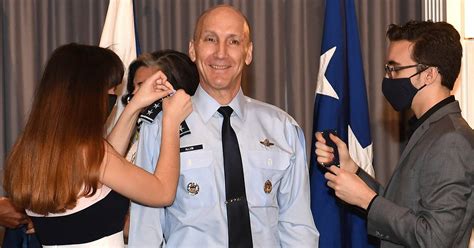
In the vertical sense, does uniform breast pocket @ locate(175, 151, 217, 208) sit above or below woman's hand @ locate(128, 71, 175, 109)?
below

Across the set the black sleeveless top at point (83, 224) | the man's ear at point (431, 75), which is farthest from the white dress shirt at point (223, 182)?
the man's ear at point (431, 75)

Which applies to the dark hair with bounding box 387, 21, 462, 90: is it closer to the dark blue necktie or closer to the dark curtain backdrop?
the dark blue necktie

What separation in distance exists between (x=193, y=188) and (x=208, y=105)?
0.34m

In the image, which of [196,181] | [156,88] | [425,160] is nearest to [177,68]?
[156,88]

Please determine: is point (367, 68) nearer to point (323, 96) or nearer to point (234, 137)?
point (323, 96)

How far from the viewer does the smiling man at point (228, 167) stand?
8.45 ft

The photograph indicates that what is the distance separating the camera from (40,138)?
2383 mm

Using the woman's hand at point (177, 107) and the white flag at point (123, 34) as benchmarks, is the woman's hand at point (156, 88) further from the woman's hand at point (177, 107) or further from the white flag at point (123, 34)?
the white flag at point (123, 34)

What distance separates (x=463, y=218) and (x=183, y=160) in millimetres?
1042

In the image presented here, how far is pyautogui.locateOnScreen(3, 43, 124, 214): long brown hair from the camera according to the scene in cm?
235

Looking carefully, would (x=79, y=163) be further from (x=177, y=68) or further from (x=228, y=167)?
(x=177, y=68)

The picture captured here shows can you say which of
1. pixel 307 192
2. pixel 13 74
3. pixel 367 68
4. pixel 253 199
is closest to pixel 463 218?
pixel 307 192

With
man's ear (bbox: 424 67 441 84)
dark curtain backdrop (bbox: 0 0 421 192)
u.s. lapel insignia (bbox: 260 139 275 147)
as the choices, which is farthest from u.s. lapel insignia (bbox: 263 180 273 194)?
dark curtain backdrop (bbox: 0 0 421 192)

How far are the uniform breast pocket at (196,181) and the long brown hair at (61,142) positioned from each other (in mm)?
352
